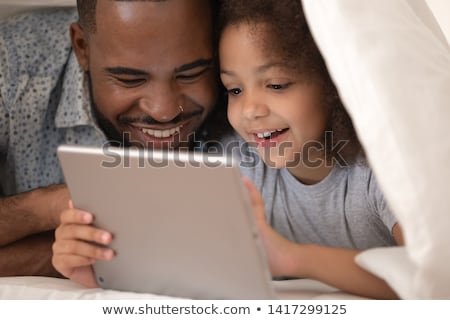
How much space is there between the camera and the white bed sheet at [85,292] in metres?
0.87

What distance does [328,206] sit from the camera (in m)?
1.15

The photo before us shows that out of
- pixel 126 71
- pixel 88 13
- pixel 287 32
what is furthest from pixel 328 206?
pixel 88 13

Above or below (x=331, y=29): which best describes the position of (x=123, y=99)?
below

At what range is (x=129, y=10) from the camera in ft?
3.59

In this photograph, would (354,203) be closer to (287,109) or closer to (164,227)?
(287,109)

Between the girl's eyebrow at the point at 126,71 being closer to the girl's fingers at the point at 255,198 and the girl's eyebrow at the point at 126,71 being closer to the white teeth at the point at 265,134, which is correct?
the white teeth at the point at 265,134

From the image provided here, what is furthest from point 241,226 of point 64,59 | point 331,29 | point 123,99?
point 64,59

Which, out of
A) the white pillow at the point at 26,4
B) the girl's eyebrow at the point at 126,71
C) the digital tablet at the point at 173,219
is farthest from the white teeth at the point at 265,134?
the white pillow at the point at 26,4

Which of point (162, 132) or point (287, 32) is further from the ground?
point (287, 32)

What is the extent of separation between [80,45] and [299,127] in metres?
0.45

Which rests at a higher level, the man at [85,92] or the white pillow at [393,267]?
the man at [85,92]

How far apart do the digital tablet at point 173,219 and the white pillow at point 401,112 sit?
159mm

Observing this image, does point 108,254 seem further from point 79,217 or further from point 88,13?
point 88,13
